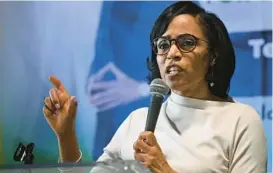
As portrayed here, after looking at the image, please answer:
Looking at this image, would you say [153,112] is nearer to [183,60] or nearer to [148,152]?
[148,152]

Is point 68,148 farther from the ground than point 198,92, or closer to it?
closer to it

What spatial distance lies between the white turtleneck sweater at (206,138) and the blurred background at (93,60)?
65cm

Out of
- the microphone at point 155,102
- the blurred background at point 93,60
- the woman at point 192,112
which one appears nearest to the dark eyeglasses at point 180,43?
the woman at point 192,112

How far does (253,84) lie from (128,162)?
46.4 inches

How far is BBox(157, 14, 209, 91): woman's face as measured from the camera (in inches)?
53.5

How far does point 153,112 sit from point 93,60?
1.01 metres

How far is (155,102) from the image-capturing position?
121cm

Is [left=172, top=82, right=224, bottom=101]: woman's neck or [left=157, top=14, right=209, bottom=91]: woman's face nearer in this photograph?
[left=157, top=14, right=209, bottom=91]: woman's face

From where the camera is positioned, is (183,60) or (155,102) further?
(183,60)

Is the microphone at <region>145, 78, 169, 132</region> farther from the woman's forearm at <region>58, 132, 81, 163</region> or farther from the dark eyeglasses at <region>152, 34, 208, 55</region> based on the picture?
the woman's forearm at <region>58, 132, 81, 163</region>

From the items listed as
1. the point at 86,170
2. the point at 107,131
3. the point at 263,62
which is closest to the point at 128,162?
the point at 86,170

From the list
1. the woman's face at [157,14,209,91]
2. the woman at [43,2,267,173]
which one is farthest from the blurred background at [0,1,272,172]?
the woman's face at [157,14,209,91]

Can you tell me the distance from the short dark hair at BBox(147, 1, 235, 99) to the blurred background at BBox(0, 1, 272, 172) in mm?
668

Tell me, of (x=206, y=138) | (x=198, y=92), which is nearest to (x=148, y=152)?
(x=206, y=138)
